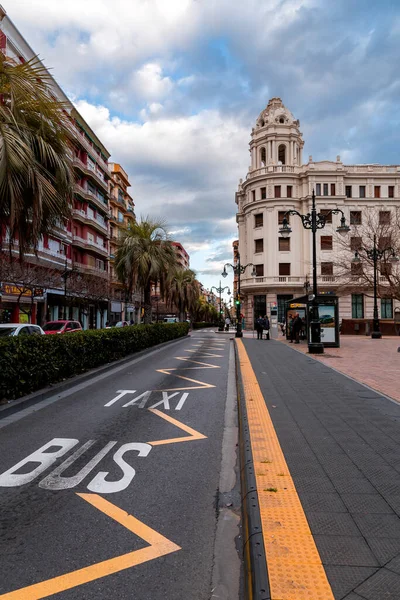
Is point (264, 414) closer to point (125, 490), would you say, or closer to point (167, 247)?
point (125, 490)

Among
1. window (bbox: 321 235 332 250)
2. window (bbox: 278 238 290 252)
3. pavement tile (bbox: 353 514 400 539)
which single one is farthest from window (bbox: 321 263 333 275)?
pavement tile (bbox: 353 514 400 539)

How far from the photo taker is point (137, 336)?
1697 cm

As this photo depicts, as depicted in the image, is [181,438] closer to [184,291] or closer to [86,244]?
[86,244]

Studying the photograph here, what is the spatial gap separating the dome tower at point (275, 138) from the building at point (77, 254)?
18.6 metres

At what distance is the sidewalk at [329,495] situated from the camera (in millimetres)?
2312

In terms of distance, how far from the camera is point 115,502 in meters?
3.53

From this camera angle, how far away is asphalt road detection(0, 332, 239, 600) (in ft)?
8.13

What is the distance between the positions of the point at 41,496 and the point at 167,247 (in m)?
19.7

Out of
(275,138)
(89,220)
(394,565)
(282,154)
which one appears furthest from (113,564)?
(282,154)

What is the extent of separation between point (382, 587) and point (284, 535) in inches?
27.3

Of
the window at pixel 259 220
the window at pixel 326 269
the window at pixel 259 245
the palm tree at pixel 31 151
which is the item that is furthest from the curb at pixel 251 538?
the window at pixel 259 220

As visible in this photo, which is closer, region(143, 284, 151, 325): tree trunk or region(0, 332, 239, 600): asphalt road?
region(0, 332, 239, 600): asphalt road

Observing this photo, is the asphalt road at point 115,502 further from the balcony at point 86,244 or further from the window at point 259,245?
the window at point 259,245

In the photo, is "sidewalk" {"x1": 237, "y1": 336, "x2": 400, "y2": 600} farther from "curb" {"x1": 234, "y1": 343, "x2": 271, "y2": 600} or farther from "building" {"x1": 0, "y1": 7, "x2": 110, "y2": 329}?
"building" {"x1": 0, "y1": 7, "x2": 110, "y2": 329}
